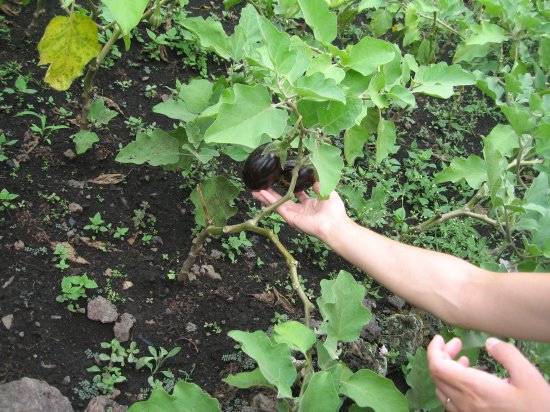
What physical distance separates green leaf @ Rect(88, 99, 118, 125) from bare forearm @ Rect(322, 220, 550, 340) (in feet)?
2.66

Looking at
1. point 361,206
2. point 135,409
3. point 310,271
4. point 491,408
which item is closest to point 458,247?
point 361,206

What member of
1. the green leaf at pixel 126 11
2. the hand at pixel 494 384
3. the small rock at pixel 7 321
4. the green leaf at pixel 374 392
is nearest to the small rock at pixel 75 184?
the small rock at pixel 7 321

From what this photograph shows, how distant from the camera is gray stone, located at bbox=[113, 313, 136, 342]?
1.40m

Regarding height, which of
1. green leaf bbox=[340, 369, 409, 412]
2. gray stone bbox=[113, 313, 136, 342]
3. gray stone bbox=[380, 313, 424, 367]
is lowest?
gray stone bbox=[380, 313, 424, 367]

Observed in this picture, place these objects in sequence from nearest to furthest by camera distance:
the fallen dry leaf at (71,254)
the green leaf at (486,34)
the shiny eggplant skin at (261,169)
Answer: the shiny eggplant skin at (261,169) → the fallen dry leaf at (71,254) → the green leaf at (486,34)

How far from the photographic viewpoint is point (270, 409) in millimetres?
1356

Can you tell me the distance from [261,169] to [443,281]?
1.47 feet

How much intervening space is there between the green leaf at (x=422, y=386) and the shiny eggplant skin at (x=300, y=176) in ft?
1.47

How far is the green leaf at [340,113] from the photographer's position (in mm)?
1065

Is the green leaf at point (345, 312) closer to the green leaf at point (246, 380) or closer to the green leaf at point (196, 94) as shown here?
the green leaf at point (246, 380)

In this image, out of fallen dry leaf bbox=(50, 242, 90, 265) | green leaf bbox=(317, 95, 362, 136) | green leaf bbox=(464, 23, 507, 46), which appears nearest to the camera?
green leaf bbox=(317, 95, 362, 136)

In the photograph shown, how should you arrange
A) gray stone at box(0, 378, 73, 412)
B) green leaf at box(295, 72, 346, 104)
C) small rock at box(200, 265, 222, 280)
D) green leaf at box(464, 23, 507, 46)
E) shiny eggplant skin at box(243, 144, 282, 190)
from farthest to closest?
green leaf at box(464, 23, 507, 46)
small rock at box(200, 265, 222, 280)
shiny eggplant skin at box(243, 144, 282, 190)
gray stone at box(0, 378, 73, 412)
green leaf at box(295, 72, 346, 104)

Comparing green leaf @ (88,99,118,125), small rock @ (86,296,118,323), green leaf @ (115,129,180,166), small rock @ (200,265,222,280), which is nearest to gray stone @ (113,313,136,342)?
small rock @ (86,296,118,323)

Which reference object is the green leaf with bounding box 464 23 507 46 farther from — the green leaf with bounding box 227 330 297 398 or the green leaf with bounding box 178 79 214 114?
the green leaf with bounding box 227 330 297 398
